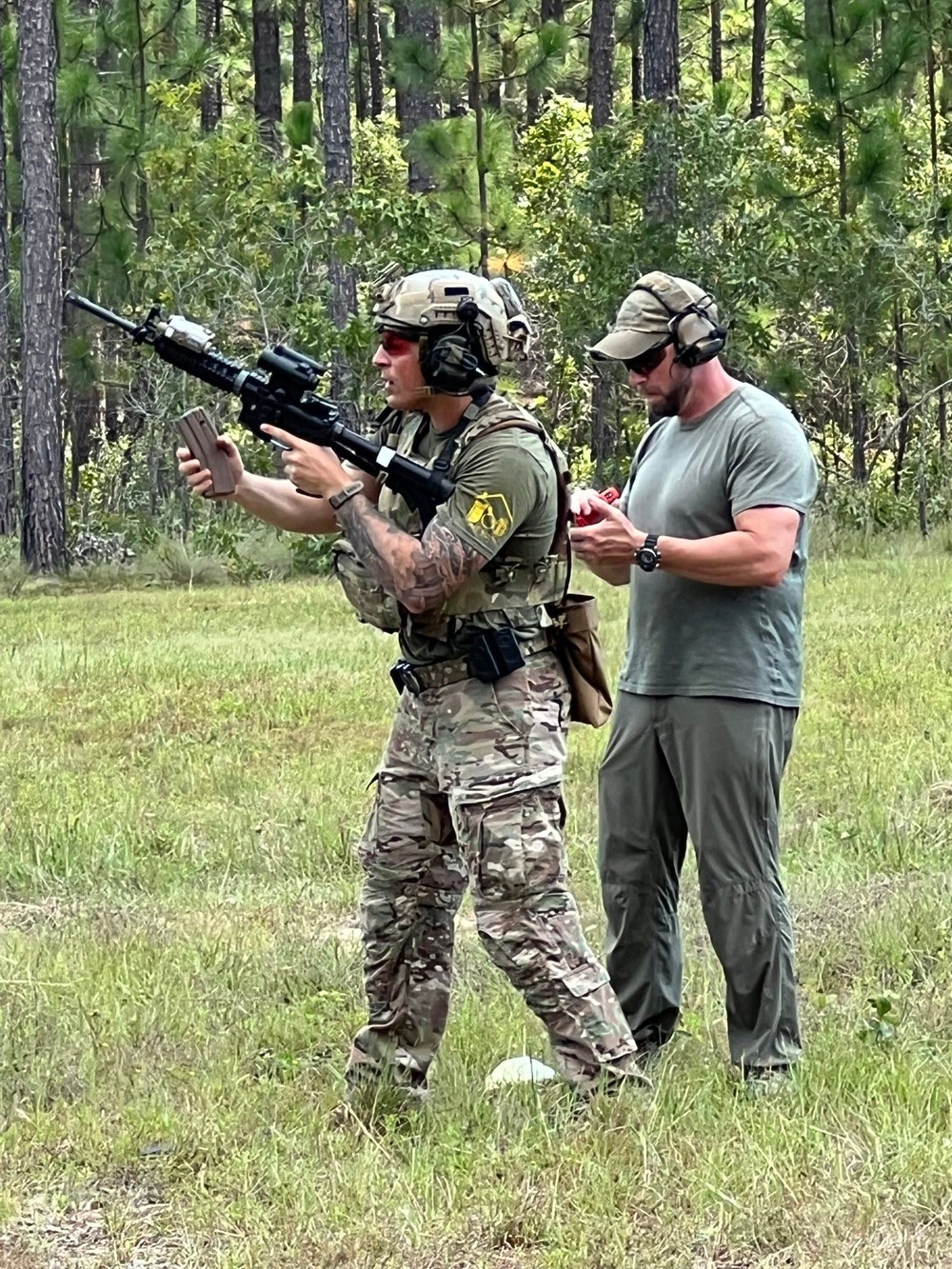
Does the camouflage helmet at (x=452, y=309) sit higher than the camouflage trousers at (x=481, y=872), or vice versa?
the camouflage helmet at (x=452, y=309)

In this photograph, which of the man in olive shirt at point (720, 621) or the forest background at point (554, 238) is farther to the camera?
the forest background at point (554, 238)

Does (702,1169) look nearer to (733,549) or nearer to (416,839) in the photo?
(416,839)

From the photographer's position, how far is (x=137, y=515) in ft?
77.5

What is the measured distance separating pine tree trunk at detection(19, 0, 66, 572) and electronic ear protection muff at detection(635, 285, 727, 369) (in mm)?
16749

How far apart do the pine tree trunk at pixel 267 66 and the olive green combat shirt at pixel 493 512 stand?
26320 millimetres

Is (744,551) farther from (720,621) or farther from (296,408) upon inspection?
(296,408)

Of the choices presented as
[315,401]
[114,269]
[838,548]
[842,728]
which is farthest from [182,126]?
[315,401]

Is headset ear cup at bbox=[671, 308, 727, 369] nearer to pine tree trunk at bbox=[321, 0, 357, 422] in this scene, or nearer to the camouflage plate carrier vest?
the camouflage plate carrier vest

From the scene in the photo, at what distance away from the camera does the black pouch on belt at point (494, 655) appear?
4.39 meters

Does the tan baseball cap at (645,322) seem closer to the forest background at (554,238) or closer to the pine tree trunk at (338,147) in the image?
the forest background at (554,238)

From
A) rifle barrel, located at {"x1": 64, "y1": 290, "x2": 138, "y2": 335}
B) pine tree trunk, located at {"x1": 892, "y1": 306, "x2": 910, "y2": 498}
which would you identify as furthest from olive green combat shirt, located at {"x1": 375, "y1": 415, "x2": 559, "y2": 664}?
pine tree trunk, located at {"x1": 892, "y1": 306, "x2": 910, "y2": 498}

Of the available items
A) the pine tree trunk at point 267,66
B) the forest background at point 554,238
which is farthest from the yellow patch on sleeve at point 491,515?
the pine tree trunk at point 267,66

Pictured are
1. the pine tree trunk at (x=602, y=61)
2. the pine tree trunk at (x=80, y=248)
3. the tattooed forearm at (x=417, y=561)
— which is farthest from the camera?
the pine tree trunk at (x=80, y=248)

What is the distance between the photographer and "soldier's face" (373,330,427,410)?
4.41m
